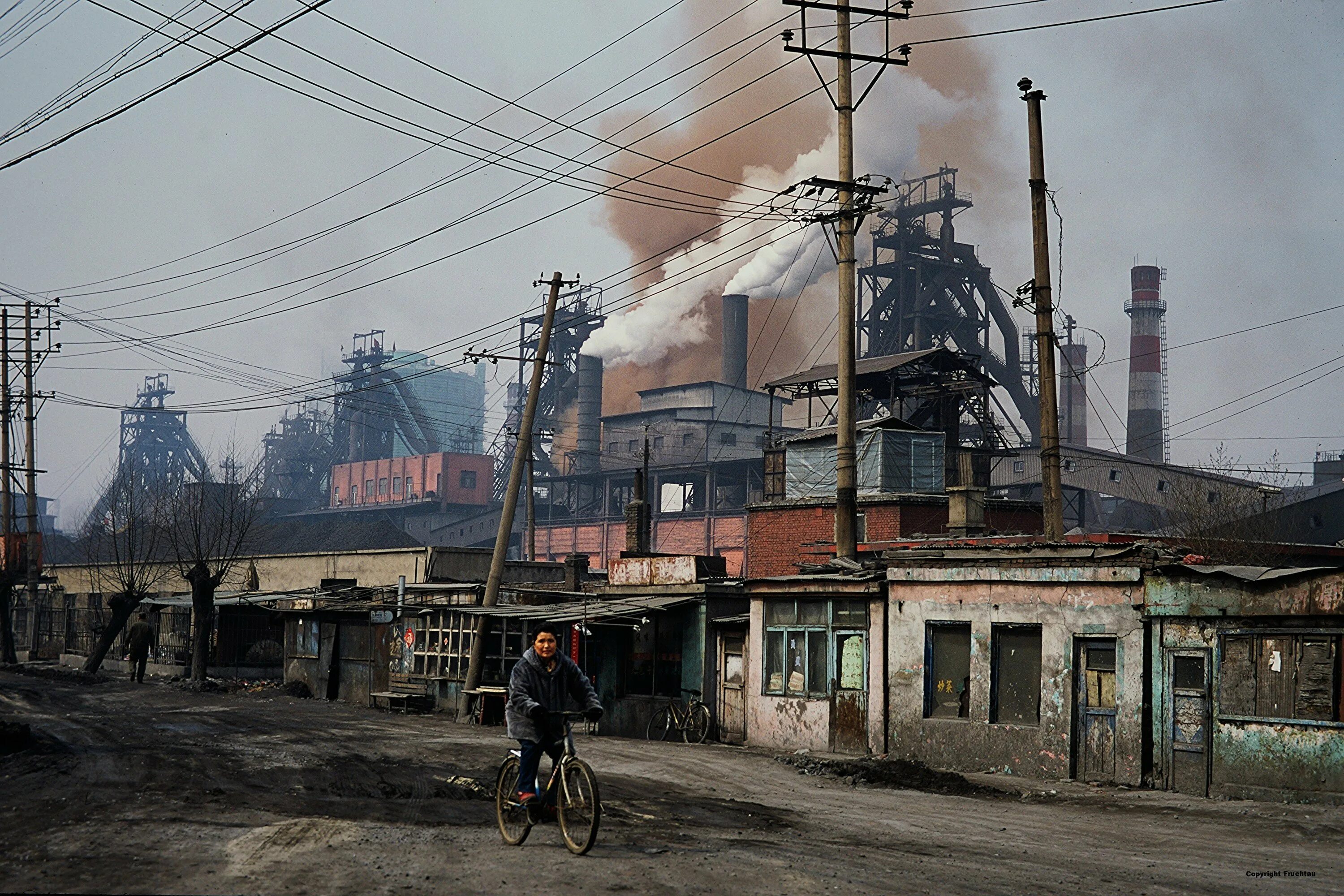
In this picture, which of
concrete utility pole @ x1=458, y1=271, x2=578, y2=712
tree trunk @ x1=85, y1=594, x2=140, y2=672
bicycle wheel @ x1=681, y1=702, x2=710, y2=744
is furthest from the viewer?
tree trunk @ x1=85, y1=594, x2=140, y2=672

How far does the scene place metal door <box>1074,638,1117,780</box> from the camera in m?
17.5

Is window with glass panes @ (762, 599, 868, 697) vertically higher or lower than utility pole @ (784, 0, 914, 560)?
lower

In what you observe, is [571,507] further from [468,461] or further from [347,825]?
[347,825]

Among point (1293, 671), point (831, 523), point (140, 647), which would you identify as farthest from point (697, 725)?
point (140, 647)

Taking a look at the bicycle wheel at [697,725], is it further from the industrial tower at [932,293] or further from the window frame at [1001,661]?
the industrial tower at [932,293]

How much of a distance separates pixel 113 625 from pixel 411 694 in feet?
56.0

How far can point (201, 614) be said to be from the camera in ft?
128

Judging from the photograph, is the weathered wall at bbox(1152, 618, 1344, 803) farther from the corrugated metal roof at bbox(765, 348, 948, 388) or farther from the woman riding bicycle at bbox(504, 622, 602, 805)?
the corrugated metal roof at bbox(765, 348, 948, 388)

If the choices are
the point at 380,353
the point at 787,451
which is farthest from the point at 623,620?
the point at 380,353

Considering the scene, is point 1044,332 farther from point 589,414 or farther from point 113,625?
point 589,414

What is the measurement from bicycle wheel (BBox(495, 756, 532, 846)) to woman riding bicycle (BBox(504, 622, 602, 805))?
0.49ft

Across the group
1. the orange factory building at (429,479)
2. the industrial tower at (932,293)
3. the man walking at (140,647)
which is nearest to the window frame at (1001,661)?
the man walking at (140,647)

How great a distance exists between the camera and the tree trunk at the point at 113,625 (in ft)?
141

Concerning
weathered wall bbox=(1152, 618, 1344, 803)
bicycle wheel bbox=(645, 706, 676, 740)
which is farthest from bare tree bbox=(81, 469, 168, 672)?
weathered wall bbox=(1152, 618, 1344, 803)
